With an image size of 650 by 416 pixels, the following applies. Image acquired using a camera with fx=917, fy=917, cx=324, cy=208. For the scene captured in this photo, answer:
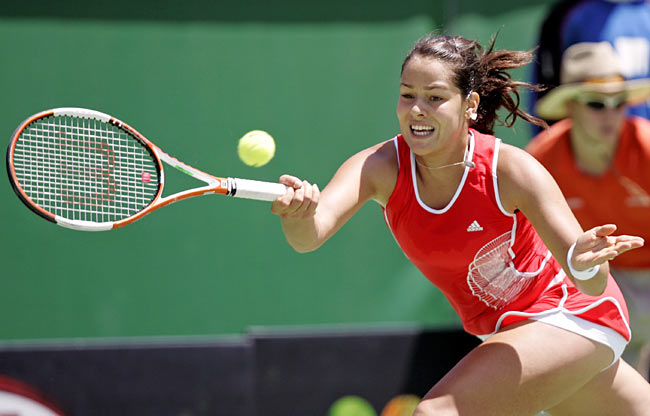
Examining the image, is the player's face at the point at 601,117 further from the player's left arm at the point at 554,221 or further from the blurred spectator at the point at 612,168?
the player's left arm at the point at 554,221

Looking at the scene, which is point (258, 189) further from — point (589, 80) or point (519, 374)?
point (589, 80)

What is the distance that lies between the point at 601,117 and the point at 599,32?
545 millimetres

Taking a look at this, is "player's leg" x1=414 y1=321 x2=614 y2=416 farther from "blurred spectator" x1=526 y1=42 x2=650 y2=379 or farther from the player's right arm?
"blurred spectator" x1=526 y1=42 x2=650 y2=379

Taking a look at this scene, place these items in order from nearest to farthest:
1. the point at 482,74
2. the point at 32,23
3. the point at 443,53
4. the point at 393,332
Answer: the point at 443,53 < the point at 482,74 < the point at 32,23 < the point at 393,332

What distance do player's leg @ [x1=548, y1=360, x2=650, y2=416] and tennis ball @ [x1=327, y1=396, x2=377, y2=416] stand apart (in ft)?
6.50

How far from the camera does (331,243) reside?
4883 millimetres

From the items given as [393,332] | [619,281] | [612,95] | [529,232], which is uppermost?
[612,95]

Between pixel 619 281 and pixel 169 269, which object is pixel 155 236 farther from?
pixel 619 281

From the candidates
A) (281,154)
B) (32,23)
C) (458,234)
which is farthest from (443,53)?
(32,23)

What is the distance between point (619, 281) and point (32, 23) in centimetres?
318

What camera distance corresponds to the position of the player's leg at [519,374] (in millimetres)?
2660

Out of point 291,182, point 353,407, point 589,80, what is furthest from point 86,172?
point 589,80

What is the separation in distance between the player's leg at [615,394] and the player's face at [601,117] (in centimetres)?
186

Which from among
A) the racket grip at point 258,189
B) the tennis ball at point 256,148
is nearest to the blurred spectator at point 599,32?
the tennis ball at point 256,148
